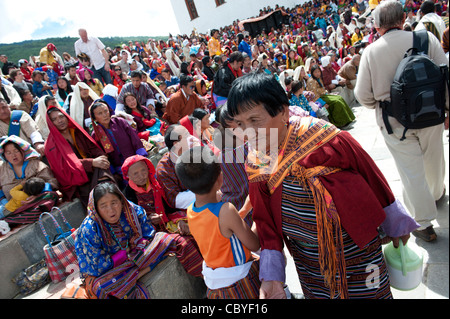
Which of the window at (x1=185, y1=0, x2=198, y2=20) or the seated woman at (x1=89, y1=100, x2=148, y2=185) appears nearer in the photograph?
the seated woman at (x1=89, y1=100, x2=148, y2=185)

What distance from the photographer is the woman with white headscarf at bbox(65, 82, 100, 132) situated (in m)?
4.81

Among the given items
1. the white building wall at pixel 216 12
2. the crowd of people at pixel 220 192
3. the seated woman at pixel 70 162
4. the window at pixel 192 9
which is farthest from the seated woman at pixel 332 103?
the window at pixel 192 9

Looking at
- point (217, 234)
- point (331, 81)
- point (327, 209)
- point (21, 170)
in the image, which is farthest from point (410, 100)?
point (331, 81)

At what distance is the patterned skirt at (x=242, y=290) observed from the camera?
1.77 meters

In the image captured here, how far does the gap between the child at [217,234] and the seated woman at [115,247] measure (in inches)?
33.7

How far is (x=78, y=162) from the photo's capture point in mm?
3861

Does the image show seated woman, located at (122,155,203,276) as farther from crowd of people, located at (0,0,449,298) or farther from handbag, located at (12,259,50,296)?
handbag, located at (12,259,50,296)

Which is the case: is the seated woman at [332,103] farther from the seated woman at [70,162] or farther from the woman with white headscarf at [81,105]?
the seated woman at [70,162]

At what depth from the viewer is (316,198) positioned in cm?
129

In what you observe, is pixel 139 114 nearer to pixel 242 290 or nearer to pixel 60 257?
pixel 60 257

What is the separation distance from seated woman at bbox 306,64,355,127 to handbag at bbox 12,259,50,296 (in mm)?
5451

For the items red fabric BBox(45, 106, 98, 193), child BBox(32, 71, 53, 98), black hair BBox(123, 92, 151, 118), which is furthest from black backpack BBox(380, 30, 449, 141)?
child BBox(32, 71, 53, 98)

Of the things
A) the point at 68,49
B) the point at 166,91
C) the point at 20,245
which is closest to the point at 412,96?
the point at 20,245
